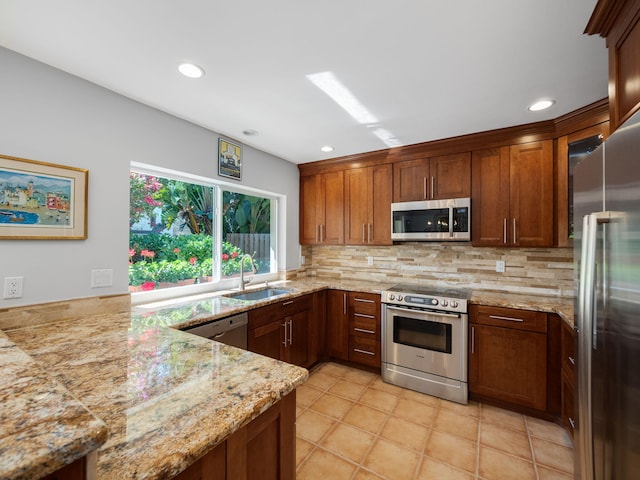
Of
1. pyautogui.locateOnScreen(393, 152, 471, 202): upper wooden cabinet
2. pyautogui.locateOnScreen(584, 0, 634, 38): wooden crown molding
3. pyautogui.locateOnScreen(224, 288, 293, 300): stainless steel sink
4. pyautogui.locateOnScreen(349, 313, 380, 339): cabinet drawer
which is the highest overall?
pyautogui.locateOnScreen(584, 0, 634, 38): wooden crown molding

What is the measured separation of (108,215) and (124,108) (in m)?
0.78

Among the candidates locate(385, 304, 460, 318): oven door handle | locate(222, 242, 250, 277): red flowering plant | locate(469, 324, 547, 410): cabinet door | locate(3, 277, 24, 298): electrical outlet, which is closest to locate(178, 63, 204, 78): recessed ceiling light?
locate(3, 277, 24, 298): electrical outlet

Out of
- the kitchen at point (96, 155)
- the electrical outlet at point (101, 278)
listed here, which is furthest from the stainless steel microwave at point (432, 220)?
the electrical outlet at point (101, 278)

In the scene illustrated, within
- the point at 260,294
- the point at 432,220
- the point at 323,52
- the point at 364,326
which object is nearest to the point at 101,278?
the point at 260,294

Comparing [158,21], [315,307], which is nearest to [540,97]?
[158,21]

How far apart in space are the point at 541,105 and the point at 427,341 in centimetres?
215

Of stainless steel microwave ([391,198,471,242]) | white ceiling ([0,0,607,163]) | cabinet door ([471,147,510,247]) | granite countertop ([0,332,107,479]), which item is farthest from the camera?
stainless steel microwave ([391,198,471,242])

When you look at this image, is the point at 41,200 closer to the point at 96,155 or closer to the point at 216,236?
the point at 96,155

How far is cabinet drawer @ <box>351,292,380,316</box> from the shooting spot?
301cm

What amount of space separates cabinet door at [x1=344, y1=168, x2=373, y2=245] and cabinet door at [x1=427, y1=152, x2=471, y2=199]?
0.70 m

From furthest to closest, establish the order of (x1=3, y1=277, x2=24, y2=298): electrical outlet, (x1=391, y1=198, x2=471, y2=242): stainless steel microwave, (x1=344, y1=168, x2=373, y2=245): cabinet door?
1. (x1=344, y1=168, x2=373, y2=245): cabinet door
2. (x1=391, y1=198, x2=471, y2=242): stainless steel microwave
3. (x1=3, y1=277, x2=24, y2=298): electrical outlet

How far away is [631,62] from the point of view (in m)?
1.13

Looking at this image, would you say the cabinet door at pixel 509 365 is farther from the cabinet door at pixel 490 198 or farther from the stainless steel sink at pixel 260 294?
the stainless steel sink at pixel 260 294

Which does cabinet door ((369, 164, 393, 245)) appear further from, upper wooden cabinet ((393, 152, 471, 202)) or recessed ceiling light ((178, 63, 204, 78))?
recessed ceiling light ((178, 63, 204, 78))
